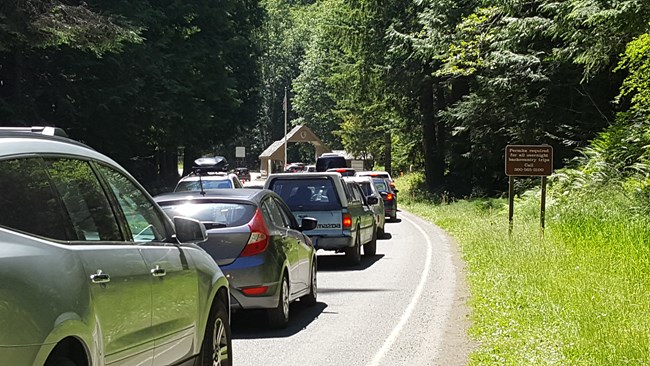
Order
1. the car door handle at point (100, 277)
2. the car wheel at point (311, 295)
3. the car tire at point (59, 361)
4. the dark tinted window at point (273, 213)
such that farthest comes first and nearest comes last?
1. the car wheel at point (311, 295)
2. the dark tinted window at point (273, 213)
3. the car door handle at point (100, 277)
4. the car tire at point (59, 361)

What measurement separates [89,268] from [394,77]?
46.1 m

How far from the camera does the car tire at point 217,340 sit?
22.7ft

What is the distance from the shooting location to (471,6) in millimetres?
36281

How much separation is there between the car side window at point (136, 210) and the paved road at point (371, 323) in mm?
3206

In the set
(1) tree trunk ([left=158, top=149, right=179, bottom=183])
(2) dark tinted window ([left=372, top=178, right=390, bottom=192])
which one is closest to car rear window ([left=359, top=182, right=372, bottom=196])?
(2) dark tinted window ([left=372, top=178, right=390, bottom=192])

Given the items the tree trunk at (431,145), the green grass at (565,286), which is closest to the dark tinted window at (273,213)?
the green grass at (565,286)

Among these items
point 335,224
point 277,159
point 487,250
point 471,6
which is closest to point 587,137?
point 471,6

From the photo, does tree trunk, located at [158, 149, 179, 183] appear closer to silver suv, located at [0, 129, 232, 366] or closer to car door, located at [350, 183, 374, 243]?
car door, located at [350, 183, 374, 243]

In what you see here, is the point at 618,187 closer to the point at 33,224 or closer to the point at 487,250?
the point at 487,250

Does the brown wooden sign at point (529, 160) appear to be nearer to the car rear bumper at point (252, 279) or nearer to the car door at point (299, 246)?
the car door at point (299, 246)

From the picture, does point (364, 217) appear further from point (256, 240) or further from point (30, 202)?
point (30, 202)

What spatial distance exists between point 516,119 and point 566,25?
535 inches

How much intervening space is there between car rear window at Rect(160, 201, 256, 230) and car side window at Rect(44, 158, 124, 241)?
5.47 metres

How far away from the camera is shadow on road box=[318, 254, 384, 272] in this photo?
1884 cm
